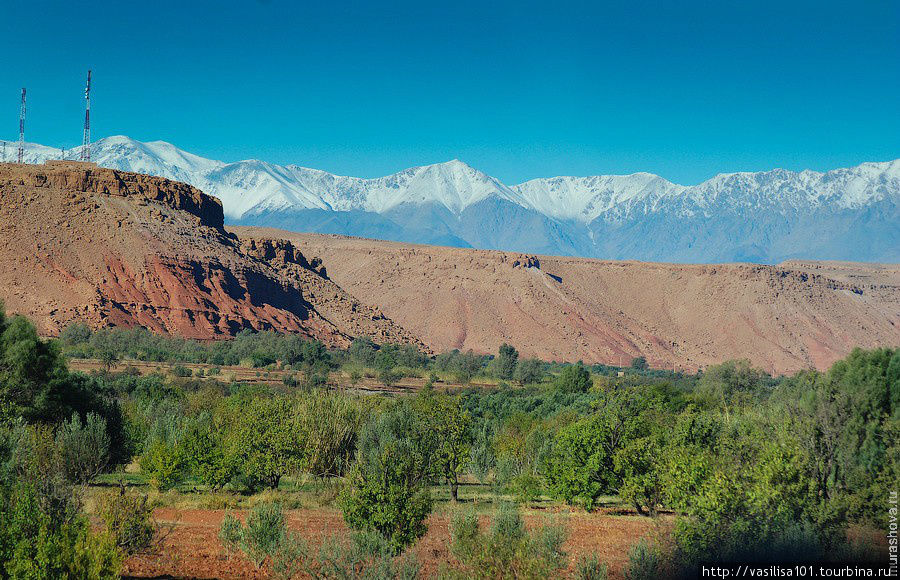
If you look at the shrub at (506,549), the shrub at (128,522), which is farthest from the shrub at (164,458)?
the shrub at (506,549)

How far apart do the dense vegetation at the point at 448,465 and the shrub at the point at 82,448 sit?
58 mm

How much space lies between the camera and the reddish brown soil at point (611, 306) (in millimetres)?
131250

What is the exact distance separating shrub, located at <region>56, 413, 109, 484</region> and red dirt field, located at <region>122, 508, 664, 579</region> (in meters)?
3.97

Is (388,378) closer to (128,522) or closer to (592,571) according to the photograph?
(128,522)

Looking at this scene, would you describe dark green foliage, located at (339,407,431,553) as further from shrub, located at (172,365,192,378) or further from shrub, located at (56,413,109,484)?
shrub, located at (172,365,192,378)

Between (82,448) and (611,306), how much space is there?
12819cm

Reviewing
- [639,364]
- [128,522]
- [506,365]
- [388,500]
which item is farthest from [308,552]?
[639,364]

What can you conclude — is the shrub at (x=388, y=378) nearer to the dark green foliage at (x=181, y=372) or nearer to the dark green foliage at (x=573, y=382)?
the dark green foliage at (x=573, y=382)

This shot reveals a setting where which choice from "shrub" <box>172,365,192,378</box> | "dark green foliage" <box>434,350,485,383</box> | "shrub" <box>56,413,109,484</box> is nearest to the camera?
"shrub" <box>56,413,109,484</box>

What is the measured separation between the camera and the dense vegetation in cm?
1625

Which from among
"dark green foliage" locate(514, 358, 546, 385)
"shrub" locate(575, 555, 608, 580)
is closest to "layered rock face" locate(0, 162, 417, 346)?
"dark green foliage" locate(514, 358, 546, 385)

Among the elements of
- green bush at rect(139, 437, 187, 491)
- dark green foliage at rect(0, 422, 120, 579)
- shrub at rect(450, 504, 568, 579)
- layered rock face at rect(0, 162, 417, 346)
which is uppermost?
layered rock face at rect(0, 162, 417, 346)

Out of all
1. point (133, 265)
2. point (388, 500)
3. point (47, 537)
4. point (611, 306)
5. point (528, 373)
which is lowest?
point (528, 373)

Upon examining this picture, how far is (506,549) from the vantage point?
50.5 ft
